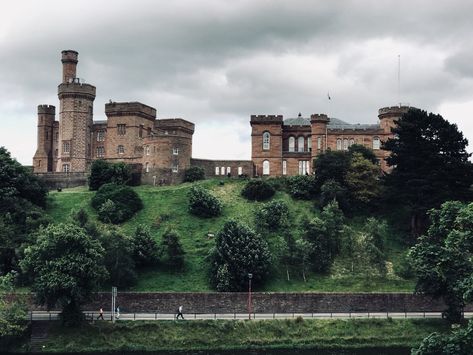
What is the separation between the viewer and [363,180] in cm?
7388

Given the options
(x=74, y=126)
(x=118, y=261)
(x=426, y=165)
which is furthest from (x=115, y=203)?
(x=426, y=165)

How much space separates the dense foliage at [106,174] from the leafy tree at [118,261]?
23021 millimetres

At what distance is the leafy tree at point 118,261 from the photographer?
5697 cm

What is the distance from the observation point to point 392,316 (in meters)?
52.6

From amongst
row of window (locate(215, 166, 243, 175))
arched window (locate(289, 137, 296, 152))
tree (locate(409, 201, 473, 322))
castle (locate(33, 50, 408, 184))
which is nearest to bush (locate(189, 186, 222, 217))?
castle (locate(33, 50, 408, 184))

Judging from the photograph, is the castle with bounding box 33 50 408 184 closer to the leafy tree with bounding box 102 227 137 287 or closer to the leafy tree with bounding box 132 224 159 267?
the leafy tree with bounding box 132 224 159 267

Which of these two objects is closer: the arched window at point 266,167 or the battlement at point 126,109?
the arched window at point 266,167

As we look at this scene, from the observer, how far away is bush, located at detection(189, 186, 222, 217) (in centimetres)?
7219

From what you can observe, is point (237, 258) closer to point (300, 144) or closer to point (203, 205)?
point (203, 205)

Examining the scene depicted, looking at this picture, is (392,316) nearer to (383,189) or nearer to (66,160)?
(383,189)

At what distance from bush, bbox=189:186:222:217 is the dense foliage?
11639mm

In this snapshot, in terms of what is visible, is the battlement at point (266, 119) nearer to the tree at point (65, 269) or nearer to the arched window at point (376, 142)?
the arched window at point (376, 142)

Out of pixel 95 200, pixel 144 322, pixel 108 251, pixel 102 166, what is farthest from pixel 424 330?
pixel 102 166

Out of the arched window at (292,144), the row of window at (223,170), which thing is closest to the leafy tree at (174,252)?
the row of window at (223,170)
